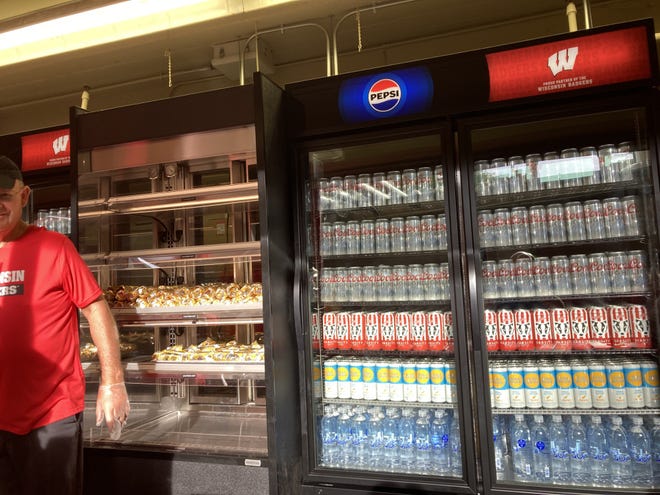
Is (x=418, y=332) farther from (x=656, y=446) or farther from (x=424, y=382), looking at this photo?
(x=656, y=446)

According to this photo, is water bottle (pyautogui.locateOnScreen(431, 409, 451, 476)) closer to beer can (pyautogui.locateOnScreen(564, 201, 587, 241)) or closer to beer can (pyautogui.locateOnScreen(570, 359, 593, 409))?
beer can (pyautogui.locateOnScreen(570, 359, 593, 409))

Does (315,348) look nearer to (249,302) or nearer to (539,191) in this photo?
(249,302)

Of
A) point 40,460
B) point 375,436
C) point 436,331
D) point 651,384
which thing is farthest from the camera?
point 375,436

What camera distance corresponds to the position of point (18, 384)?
2084mm

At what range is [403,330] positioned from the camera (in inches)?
108

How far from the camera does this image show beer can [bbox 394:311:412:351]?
2729mm

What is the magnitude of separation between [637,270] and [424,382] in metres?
1.25

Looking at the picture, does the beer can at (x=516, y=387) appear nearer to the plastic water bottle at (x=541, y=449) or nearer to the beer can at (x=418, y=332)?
the plastic water bottle at (x=541, y=449)

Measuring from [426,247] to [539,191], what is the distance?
69 cm

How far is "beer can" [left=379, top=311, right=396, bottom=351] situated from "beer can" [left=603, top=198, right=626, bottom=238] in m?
1.25

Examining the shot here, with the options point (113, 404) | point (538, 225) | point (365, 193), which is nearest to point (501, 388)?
point (538, 225)

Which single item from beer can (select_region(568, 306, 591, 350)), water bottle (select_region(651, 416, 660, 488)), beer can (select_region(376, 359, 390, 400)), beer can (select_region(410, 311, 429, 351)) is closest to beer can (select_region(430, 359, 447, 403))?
beer can (select_region(410, 311, 429, 351))

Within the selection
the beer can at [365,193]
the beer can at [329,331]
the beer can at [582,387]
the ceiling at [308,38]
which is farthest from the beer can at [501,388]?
the ceiling at [308,38]

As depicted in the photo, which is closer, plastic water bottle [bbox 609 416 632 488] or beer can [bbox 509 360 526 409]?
plastic water bottle [bbox 609 416 632 488]
